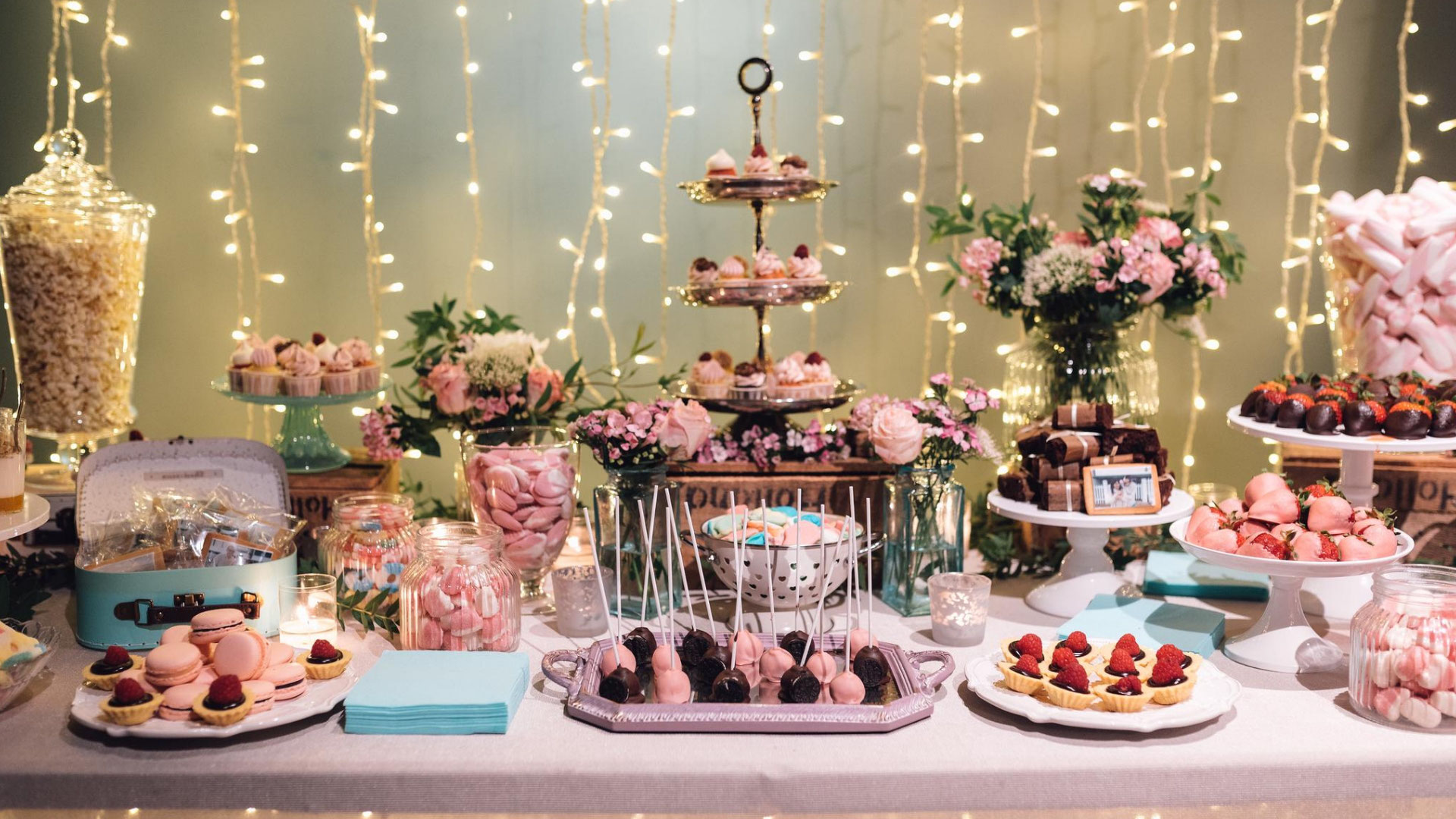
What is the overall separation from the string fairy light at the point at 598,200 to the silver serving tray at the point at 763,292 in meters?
0.84

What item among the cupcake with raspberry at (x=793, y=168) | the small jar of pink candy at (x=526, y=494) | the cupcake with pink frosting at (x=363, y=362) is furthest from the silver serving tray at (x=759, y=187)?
the cupcake with pink frosting at (x=363, y=362)

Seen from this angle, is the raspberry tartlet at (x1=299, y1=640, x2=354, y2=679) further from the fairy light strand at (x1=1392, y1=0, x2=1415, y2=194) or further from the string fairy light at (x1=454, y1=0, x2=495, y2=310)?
the fairy light strand at (x1=1392, y1=0, x2=1415, y2=194)

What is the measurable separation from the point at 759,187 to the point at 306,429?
1.14 meters

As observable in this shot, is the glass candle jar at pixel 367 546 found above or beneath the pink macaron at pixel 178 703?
above

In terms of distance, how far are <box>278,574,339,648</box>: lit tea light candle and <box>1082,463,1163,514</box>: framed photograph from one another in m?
1.28

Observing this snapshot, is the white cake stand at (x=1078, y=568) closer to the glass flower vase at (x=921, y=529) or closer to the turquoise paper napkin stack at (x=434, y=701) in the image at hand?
the glass flower vase at (x=921, y=529)

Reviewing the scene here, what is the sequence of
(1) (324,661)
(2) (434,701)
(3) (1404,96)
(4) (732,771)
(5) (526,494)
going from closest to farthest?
(4) (732,771)
(2) (434,701)
(1) (324,661)
(5) (526,494)
(3) (1404,96)

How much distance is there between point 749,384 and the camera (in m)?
2.48

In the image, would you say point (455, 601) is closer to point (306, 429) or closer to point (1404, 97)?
point (306, 429)

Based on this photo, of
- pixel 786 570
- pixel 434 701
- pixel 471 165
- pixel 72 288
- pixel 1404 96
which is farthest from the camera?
pixel 471 165

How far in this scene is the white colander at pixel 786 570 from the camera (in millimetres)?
1993

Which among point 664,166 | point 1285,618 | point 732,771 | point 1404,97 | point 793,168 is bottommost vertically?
point 732,771

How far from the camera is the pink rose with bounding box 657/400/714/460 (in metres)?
2.20

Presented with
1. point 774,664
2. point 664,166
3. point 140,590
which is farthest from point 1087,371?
point 140,590
